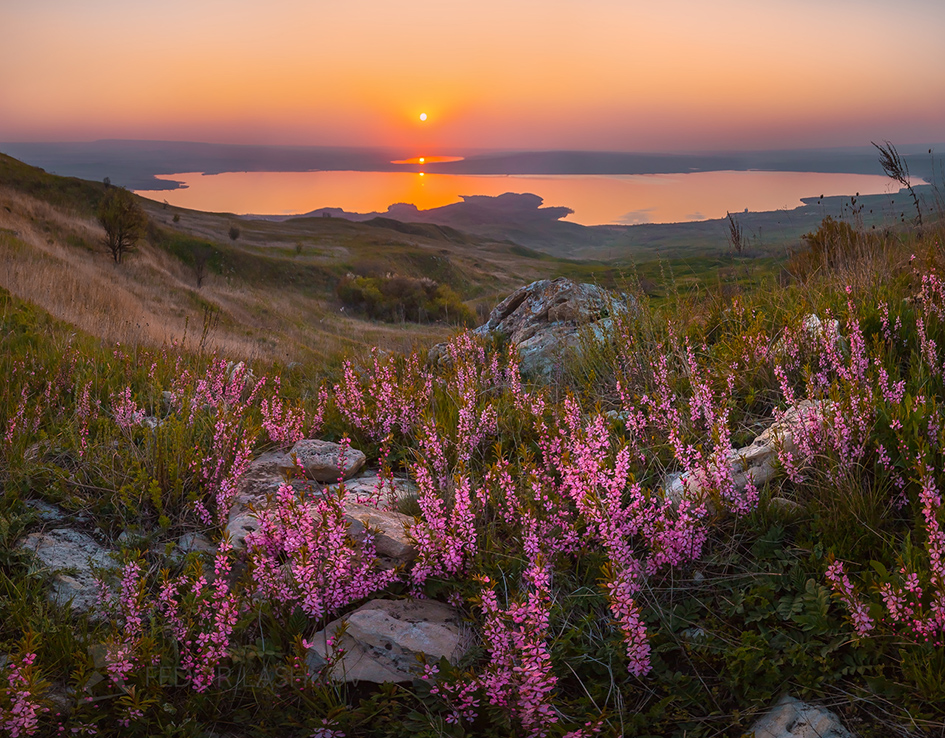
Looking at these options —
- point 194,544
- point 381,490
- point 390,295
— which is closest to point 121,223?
point 390,295

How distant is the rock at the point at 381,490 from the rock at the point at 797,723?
2289mm

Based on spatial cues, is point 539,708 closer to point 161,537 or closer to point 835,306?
point 161,537

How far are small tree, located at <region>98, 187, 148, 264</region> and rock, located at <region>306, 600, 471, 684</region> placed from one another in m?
35.7

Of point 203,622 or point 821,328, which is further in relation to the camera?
point 821,328

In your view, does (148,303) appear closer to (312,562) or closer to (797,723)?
(312,562)

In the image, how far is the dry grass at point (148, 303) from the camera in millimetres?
11711

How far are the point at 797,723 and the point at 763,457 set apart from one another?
158 cm

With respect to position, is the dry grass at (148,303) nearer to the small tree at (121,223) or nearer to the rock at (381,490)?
the small tree at (121,223)

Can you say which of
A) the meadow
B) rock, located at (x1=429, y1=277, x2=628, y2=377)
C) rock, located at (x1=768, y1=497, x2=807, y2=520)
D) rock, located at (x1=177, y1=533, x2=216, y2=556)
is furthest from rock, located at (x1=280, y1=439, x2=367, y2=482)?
rock, located at (x1=768, y1=497, x2=807, y2=520)

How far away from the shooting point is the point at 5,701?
7.97 feet

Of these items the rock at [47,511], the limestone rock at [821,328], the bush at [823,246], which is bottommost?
the rock at [47,511]

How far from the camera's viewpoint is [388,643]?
2.84 m

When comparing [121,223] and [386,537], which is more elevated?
[121,223]

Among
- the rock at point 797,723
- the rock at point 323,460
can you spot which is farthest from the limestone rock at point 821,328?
the rock at point 323,460
